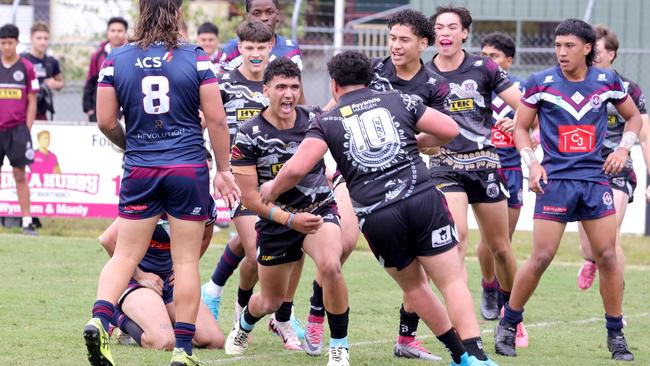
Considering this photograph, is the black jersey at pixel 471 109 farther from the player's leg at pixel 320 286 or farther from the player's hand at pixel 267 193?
the player's hand at pixel 267 193

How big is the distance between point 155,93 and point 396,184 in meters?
1.47

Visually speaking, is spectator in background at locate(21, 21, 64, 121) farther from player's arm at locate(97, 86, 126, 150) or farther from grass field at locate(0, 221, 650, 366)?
player's arm at locate(97, 86, 126, 150)

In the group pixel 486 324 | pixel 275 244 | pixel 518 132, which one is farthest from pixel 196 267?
pixel 486 324

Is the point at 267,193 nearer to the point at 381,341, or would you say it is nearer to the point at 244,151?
the point at 244,151

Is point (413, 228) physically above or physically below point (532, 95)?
below

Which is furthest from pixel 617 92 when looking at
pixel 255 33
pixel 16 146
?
pixel 16 146

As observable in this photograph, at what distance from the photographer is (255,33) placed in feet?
26.9

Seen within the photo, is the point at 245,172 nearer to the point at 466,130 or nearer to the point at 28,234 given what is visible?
the point at 466,130

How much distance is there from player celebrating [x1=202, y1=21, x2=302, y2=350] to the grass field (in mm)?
233

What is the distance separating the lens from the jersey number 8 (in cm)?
662

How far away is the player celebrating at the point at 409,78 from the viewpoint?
24.6ft

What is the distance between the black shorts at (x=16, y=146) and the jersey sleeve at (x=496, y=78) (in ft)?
24.7

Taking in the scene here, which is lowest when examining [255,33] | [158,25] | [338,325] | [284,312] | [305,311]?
[305,311]

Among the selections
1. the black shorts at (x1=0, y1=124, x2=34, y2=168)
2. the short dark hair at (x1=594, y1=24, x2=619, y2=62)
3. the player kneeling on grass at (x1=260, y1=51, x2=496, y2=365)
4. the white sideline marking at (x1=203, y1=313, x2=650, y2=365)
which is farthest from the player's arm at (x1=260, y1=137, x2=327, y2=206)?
the black shorts at (x1=0, y1=124, x2=34, y2=168)
